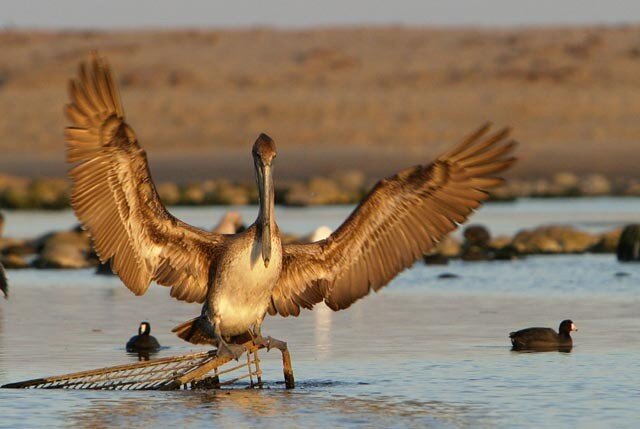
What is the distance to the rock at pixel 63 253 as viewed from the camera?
71.1 feet

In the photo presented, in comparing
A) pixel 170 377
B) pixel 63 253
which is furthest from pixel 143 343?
pixel 63 253

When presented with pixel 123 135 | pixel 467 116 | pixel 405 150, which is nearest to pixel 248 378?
pixel 123 135

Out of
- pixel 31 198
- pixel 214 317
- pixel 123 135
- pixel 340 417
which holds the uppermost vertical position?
pixel 31 198

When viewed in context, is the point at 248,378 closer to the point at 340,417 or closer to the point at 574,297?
the point at 340,417

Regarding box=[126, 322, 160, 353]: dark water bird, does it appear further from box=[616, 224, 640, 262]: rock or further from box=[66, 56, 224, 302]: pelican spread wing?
box=[616, 224, 640, 262]: rock

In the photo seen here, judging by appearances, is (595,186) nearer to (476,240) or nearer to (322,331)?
(476,240)

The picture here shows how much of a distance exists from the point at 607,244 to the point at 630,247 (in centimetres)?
136

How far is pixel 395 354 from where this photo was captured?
13.6 meters

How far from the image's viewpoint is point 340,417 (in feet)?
35.3

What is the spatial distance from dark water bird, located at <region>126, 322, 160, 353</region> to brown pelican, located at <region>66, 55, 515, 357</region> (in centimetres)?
227

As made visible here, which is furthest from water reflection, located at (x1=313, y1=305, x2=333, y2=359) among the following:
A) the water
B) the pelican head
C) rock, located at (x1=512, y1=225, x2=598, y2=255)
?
rock, located at (x1=512, y1=225, x2=598, y2=255)

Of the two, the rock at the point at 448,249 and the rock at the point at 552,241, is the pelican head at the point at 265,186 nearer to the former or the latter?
the rock at the point at 448,249

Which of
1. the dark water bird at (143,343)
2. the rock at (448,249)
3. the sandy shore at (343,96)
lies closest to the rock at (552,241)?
the rock at (448,249)

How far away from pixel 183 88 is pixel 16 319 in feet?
165
